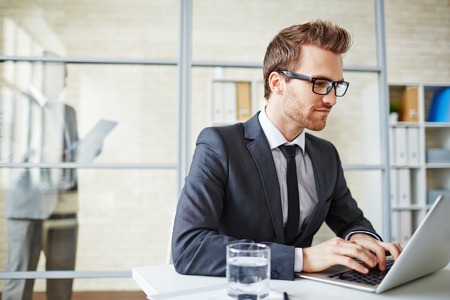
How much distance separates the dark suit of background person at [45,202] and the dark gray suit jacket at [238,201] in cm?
116

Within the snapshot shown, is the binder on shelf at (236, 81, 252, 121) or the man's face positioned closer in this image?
the man's face

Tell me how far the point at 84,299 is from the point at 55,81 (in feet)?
3.97

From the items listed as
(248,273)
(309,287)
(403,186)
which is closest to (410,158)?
(403,186)

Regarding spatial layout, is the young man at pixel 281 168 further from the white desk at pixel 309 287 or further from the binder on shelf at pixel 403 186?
the binder on shelf at pixel 403 186

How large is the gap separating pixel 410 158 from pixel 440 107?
79cm

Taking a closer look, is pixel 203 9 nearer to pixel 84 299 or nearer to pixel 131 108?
pixel 131 108

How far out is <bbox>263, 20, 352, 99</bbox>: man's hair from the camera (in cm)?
128

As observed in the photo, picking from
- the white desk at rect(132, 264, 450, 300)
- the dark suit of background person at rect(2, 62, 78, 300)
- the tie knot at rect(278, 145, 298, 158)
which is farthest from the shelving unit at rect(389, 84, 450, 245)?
the white desk at rect(132, 264, 450, 300)

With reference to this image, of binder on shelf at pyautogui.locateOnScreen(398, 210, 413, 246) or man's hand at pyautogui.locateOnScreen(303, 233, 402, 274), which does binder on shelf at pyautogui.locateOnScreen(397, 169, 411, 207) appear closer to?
binder on shelf at pyautogui.locateOnScreen(398, 210, 413, 246)

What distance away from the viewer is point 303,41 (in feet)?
4.28

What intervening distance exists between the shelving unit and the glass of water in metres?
3.54

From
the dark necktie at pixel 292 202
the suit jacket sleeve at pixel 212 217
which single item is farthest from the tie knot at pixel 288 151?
the suit jacket sleeve at pixel 212 217

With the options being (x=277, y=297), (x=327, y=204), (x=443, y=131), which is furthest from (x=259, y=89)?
(x=443, y=131)

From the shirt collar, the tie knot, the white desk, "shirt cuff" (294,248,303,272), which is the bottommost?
the white desk
